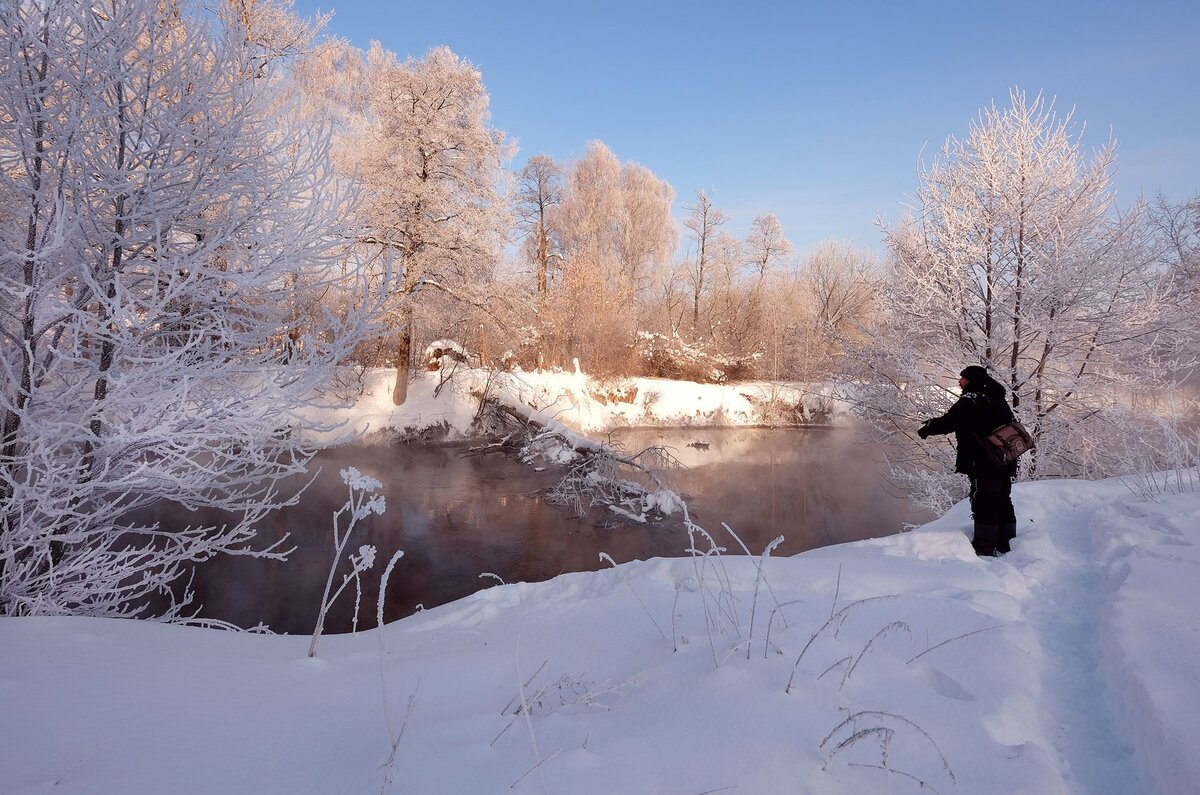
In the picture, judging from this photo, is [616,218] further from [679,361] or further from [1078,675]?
[1078,675]

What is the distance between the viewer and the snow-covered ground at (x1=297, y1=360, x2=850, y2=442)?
16.3m

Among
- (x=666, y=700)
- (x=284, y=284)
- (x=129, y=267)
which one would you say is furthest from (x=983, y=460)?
(x=129, y=267)

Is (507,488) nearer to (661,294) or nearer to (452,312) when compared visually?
(452,312)

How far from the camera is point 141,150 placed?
4109 millimetres

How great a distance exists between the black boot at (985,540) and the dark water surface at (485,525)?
14.4ft

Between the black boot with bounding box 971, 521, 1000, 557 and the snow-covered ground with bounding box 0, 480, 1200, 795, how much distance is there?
1.15 metres

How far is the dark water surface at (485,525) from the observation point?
7402 millimetres

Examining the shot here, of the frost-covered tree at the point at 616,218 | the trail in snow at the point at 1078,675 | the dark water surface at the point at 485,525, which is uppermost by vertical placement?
the frost-covered tree at the point at 616,218

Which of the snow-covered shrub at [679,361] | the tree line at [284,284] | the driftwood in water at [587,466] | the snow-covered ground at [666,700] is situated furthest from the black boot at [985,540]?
the snow-covered shrub at [679,361]

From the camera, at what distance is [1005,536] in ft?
15.6

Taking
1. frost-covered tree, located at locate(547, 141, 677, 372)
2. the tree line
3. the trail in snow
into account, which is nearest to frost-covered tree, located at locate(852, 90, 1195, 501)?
the tree line

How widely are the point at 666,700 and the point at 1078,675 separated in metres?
1.81

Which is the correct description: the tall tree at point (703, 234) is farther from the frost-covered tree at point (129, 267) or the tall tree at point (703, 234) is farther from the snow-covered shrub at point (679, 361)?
the frost-covered tree at point (129, 267)

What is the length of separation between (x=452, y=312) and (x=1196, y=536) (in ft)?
55.9
